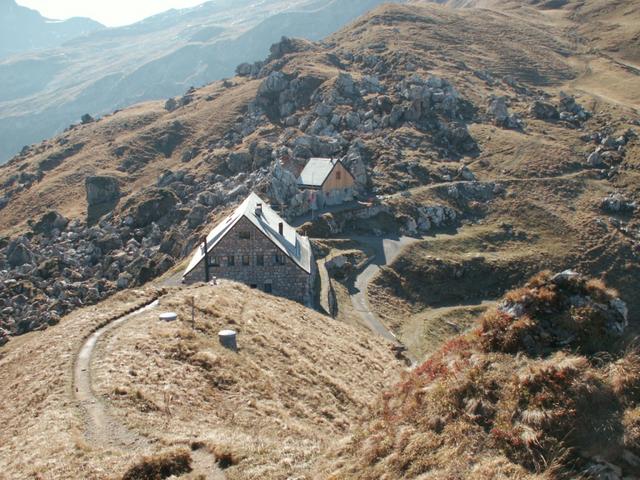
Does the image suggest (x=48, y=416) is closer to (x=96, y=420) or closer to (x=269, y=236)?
(x=96, y=420)

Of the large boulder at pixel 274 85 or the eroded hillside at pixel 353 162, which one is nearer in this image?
the eroded hillside at pixel 353 162

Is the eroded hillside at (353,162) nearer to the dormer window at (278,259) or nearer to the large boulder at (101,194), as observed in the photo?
the large boulder at (101,194)

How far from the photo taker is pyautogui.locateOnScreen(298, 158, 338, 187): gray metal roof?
87.0 m

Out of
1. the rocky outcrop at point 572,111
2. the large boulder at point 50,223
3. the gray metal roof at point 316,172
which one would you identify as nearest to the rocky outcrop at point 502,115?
the rocky outcrop at point 572,111

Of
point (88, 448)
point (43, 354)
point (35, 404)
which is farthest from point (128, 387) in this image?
point (43, 354)

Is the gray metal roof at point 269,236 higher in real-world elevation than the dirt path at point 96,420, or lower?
lower

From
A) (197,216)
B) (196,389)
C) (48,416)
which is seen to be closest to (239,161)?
(197,216)

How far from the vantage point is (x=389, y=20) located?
19800 cm

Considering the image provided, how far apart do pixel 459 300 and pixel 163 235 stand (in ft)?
158

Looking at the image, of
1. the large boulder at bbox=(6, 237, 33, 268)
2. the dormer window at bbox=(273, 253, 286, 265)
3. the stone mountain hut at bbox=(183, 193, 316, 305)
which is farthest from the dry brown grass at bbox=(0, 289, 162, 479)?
the large boulder at bbox=(6, 237, 33, 268)

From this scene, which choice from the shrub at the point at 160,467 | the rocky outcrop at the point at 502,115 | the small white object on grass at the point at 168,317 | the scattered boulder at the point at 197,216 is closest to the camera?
the shrub at the point at 160,467

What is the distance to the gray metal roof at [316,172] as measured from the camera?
87.0 metres

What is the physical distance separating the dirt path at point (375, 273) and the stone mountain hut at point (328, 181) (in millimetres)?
10488

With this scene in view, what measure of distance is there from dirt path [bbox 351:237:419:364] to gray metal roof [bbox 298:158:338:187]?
1208cm
